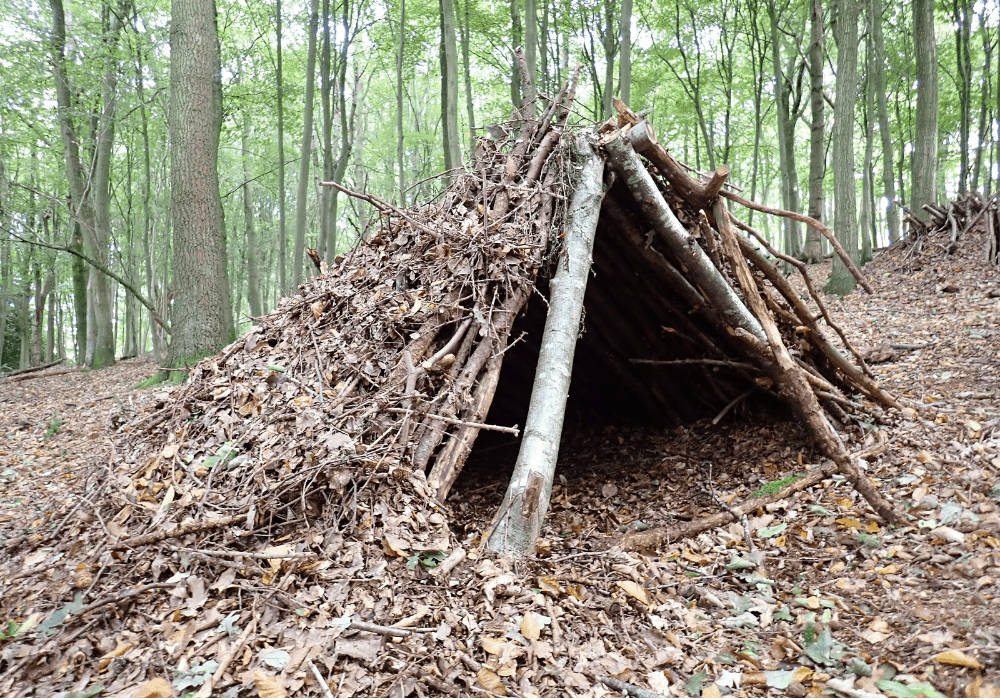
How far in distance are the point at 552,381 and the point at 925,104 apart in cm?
1213

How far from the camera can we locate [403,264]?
13.1 feet

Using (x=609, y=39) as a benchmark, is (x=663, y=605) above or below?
below

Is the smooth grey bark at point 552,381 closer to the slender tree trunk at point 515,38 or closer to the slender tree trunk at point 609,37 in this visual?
the slender tree trunk at point 515,38

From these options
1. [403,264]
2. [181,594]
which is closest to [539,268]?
[403,264]

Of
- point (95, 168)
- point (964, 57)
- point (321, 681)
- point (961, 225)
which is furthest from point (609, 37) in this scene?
point (321, 681)

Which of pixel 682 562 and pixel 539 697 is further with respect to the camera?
pixel 682 562

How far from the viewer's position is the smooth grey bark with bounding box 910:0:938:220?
10.7 meters

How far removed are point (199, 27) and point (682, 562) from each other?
27.8ft

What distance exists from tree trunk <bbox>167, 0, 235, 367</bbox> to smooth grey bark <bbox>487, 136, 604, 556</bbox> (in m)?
5.40

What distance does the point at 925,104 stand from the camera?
35.8 ft

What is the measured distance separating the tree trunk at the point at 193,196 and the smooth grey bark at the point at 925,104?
41.1ft

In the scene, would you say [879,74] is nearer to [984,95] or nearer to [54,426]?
[984,95]

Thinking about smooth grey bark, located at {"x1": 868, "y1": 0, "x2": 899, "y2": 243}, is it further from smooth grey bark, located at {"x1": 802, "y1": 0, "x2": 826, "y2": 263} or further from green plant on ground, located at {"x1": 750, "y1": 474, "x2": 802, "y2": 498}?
green plant on ground, located at {"x1": 750, "y1": 474, "x2": 802, "y2": 498}

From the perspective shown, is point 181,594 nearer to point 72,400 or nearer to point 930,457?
point 930,457
